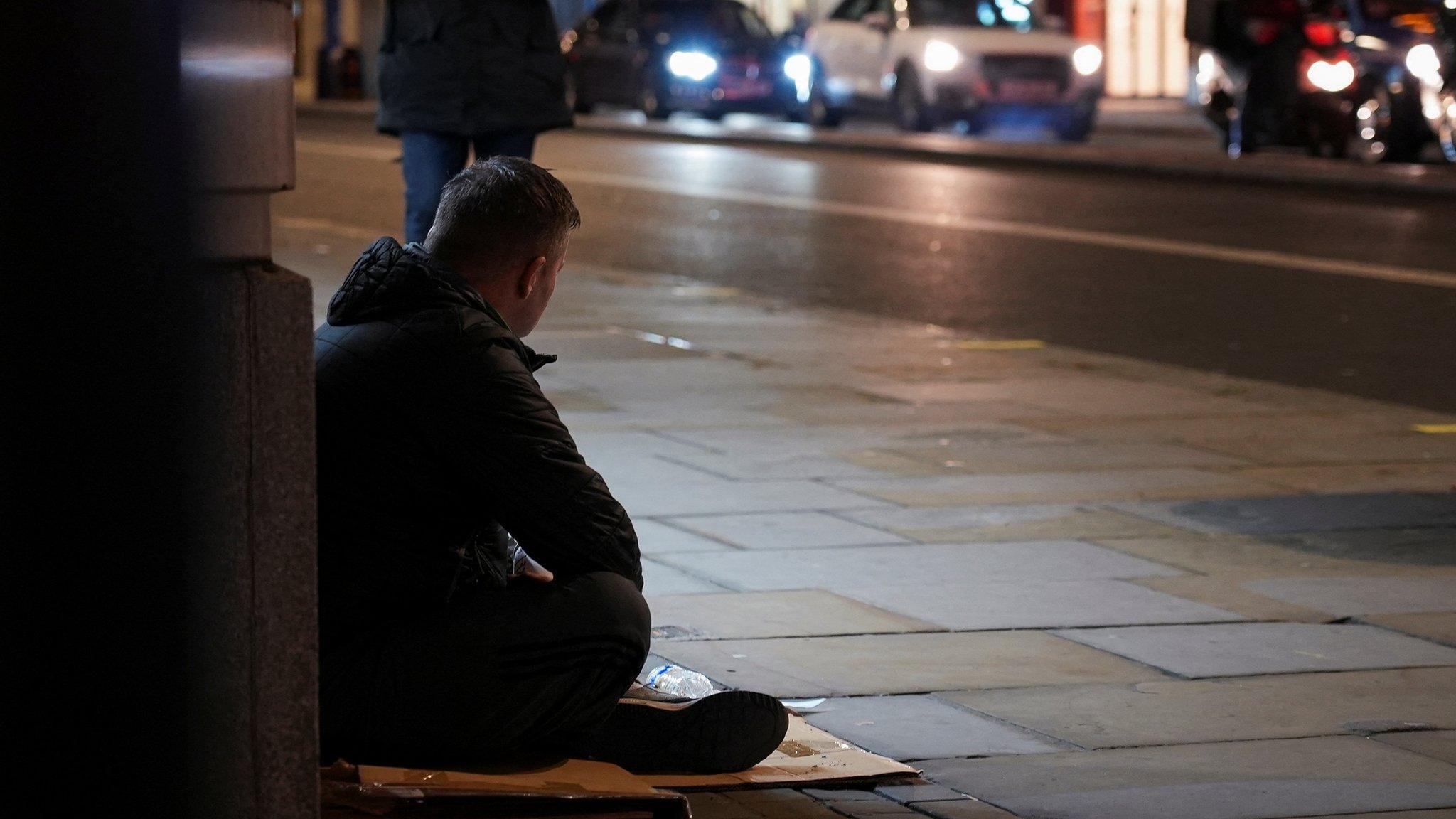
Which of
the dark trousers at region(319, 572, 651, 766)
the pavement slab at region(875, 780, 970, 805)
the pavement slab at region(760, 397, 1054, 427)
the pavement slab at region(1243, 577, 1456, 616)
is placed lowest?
the pavement slab at region(875, 780, 970, 805)

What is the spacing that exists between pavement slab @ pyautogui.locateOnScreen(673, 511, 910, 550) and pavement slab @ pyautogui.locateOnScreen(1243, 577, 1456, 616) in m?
0.94

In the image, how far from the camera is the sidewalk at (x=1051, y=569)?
3.94 m

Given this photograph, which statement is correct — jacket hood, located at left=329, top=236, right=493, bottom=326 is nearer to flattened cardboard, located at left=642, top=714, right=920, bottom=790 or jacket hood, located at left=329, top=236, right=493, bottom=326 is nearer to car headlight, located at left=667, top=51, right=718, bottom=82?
flattened cardboard, located at left=642, top=714, right=920, bottom=790

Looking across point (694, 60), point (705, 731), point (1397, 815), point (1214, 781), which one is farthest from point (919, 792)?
point (694, 60)

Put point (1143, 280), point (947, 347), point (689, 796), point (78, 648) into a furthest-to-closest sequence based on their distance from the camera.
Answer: point (1143, 280)
point (947, 347)
point (689, 796)
point (78, 648)

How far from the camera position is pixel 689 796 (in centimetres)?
371

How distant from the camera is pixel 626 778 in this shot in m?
3.53

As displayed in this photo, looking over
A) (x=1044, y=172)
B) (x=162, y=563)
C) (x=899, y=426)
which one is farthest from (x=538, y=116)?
(x=1044, y=172)

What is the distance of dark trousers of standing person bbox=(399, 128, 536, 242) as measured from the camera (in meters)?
8.08

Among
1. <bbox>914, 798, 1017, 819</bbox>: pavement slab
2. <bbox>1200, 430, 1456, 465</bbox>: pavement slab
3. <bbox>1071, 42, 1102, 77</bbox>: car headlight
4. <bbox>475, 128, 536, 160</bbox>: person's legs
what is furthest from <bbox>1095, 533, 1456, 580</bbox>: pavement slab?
<bbox>1071, 42, 1102, 77</bbox>: car headlight

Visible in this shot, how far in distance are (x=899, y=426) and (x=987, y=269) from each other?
530 cm

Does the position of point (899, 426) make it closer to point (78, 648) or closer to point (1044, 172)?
point (78, 648)

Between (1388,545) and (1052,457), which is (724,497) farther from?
(1388,545)

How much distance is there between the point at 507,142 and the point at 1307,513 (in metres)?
3.15
